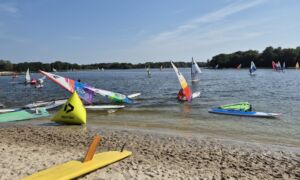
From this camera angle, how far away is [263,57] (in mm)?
134250

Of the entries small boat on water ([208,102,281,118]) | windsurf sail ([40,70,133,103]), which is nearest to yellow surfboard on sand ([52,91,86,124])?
windsurf sail ([40,70,133,103])

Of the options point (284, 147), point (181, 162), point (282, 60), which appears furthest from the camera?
point (282, 60)

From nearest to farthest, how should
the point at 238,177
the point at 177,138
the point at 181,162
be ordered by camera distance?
the point at 238,177, the point at 181,162, the point at 177,138

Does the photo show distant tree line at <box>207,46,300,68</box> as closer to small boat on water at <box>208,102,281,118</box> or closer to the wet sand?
small boat on water at <box>208,102,281,118</box>

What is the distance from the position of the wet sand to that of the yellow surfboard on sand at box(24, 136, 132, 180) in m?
0.17

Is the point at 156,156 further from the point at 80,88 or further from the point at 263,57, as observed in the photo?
the point at 263,57

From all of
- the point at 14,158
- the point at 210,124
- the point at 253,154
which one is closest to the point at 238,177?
the point at 253,154

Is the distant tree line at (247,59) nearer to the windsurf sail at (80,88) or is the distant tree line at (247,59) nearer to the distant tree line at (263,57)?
the distant tree line at (263,57)

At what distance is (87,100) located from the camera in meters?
20.7

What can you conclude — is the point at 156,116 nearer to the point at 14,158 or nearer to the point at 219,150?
the point at 219,150

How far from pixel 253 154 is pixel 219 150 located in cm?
100

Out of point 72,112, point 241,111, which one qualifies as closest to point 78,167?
point 72,112

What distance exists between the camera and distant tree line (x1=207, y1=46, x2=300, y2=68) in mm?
125062

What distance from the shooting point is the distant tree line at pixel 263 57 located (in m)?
125
